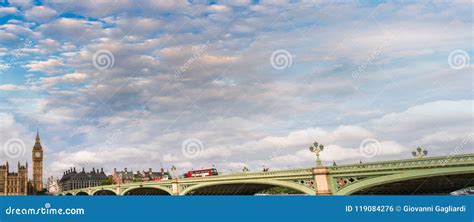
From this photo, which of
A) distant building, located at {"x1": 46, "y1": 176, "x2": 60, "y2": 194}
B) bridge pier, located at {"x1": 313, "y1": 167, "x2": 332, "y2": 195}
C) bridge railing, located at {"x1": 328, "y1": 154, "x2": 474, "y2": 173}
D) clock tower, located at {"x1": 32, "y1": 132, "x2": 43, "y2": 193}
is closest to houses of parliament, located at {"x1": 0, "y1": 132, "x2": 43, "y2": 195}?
clock tower, located at {"x1": 32, "y1": 132, "x2": 43, "y2": 193}

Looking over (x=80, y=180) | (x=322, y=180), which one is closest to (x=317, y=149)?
(x=322, y=180)

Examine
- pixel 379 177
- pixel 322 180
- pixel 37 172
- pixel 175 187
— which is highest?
pixel 37 172

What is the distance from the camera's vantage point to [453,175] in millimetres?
23766

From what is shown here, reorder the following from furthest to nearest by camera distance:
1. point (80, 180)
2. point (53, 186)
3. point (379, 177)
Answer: point (53, 186) < point (80, 180) < point (379, 177)

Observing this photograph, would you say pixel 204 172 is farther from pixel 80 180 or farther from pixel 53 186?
pixel 53 186

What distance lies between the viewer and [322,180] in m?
30.2

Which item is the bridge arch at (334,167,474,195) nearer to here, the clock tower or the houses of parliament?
the houses of parliament

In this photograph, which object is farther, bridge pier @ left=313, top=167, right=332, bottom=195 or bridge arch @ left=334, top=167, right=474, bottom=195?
bridge pier @ left=313, top=167, right=332, bottom=195

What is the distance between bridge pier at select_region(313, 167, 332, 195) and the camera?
30031 millimetres

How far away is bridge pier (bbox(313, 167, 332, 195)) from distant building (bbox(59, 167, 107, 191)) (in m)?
131

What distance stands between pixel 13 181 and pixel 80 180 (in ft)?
107

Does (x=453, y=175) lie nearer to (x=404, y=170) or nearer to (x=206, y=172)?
(x=404, y=170)

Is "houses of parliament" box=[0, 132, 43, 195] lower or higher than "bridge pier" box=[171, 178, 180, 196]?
higher
